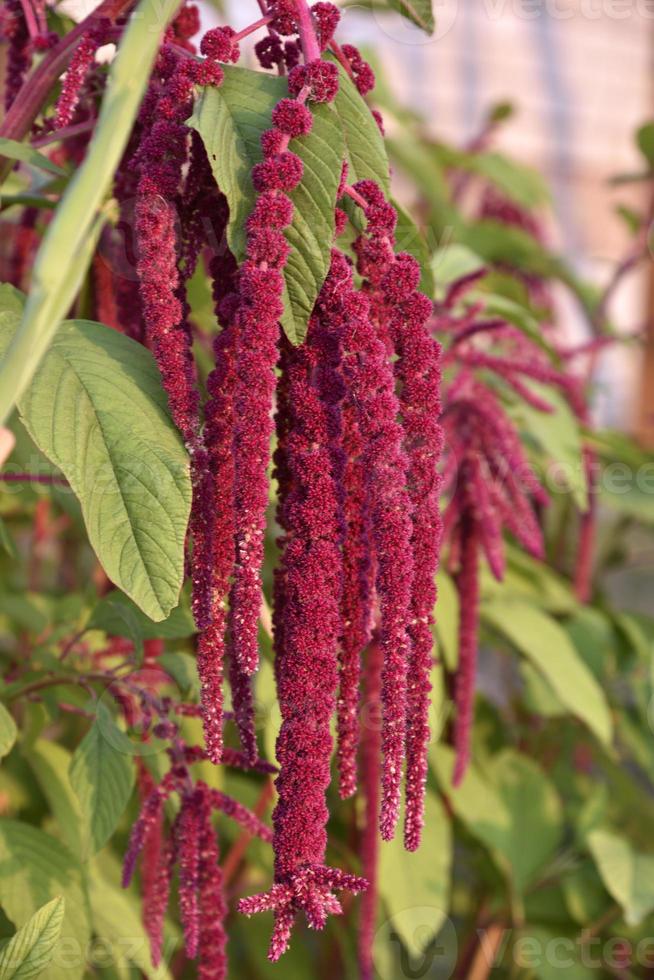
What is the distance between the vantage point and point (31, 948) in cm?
60

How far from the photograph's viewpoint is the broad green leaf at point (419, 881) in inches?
43.4

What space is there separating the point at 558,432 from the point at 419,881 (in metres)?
0.48

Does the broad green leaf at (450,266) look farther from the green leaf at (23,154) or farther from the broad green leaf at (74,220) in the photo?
the broad green leaf at (74,220)

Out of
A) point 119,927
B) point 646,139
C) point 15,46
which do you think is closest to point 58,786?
point 119,927

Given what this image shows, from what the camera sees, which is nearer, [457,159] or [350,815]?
[350,815]

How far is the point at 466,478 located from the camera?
0.94 m

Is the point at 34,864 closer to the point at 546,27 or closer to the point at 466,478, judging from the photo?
the point at 466,478

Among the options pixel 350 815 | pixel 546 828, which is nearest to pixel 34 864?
pixel 350 815

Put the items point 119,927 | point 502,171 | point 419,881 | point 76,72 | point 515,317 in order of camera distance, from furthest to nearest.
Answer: point 502,171 → point 419,881 → point 515,317 → point 119,927 → point 76,72

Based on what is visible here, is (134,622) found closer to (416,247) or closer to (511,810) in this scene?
(416,247)

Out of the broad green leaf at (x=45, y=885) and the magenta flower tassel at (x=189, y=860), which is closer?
the magenta flower tassel at (x=189, y=860)

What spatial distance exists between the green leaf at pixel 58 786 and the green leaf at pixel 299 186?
529 mm

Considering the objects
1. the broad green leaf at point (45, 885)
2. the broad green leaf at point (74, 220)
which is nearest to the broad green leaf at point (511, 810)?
the broad green leaf at point (45, 885)

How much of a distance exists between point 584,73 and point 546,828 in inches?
97.1
